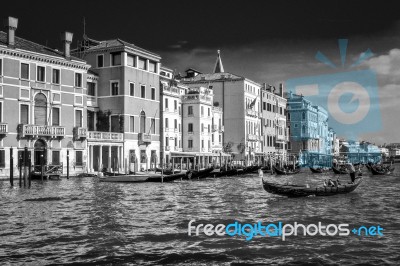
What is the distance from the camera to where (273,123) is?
60656 mm

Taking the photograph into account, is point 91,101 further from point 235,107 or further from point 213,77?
point 213,77

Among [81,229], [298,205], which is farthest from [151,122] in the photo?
[81,229]

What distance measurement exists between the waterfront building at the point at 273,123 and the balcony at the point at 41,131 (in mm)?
30459

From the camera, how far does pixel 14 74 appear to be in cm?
2805

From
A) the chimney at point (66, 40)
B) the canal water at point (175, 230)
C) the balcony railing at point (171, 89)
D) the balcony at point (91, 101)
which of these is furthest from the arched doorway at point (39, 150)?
the balcony railing at point (171, 89)

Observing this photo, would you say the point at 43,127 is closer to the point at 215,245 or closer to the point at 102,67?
the point at 102,67

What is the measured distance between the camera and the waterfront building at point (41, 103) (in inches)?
1088

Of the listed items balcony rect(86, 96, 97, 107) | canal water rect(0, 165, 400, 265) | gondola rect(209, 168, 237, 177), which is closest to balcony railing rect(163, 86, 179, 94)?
balcony rect(86, 96, 97, 107)

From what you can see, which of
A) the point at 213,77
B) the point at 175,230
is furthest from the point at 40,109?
the point at 213,77

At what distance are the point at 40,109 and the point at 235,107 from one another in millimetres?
25123

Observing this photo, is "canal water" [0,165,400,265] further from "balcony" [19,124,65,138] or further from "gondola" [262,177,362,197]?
"balcony" [19,124,65,138]

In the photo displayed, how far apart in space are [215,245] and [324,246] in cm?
198

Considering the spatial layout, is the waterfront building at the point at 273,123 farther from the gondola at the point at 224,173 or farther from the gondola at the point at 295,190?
the gondola at the point at 295,190

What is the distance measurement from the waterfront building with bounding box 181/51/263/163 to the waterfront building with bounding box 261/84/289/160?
180 inches
